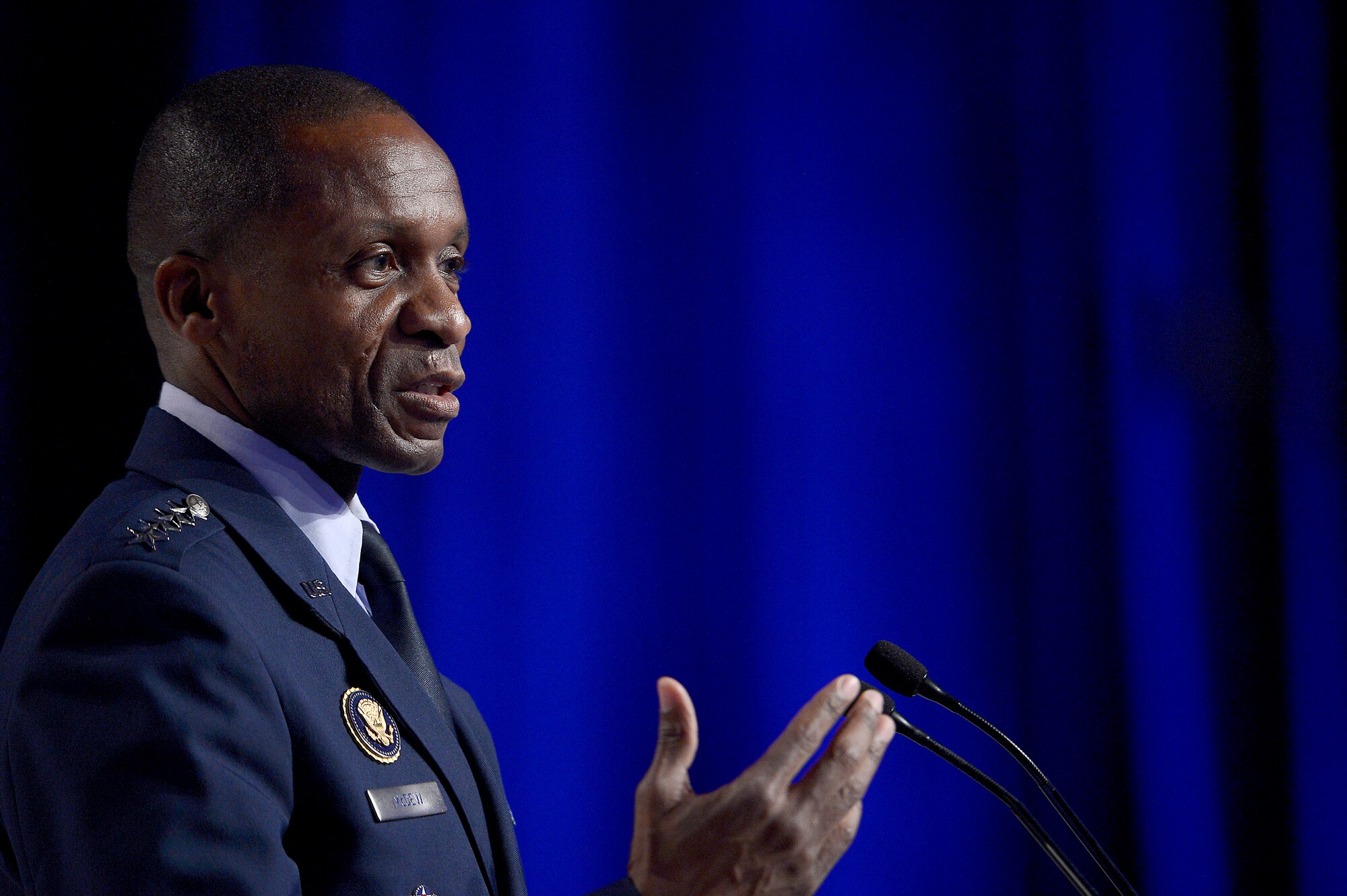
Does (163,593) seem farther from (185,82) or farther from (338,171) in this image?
(185,82)

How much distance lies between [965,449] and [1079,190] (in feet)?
1.89

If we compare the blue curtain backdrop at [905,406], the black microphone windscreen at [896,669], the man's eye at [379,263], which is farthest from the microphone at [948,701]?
the blue curtain backdrop at [905,406]

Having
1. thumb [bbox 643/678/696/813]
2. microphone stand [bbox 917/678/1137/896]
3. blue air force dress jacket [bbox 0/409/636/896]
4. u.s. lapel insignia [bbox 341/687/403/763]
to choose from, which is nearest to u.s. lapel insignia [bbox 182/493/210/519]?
blue air force dress jacket [bbox 0/409/636/896]

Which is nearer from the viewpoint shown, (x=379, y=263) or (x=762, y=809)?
(x=762, y=809)

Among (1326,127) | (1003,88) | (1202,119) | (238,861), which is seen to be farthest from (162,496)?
(1326,127)

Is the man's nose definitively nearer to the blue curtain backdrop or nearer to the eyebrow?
the eyebrow

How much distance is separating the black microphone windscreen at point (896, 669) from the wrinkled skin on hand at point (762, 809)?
19 cm

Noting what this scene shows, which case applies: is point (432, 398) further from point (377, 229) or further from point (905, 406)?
point (905, 406)

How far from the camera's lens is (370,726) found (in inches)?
42.8

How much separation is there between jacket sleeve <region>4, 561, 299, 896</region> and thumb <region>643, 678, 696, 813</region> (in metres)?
0.31

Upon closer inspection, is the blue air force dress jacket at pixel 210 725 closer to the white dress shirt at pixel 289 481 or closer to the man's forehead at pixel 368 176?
the white dress shirt at pixel 289 481

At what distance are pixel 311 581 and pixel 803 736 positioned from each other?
1.63 feet

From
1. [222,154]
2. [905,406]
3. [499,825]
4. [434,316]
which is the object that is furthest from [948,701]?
[905,406]

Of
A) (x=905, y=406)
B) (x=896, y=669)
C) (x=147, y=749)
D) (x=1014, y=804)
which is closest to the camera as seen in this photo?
(x=147, y=749)
